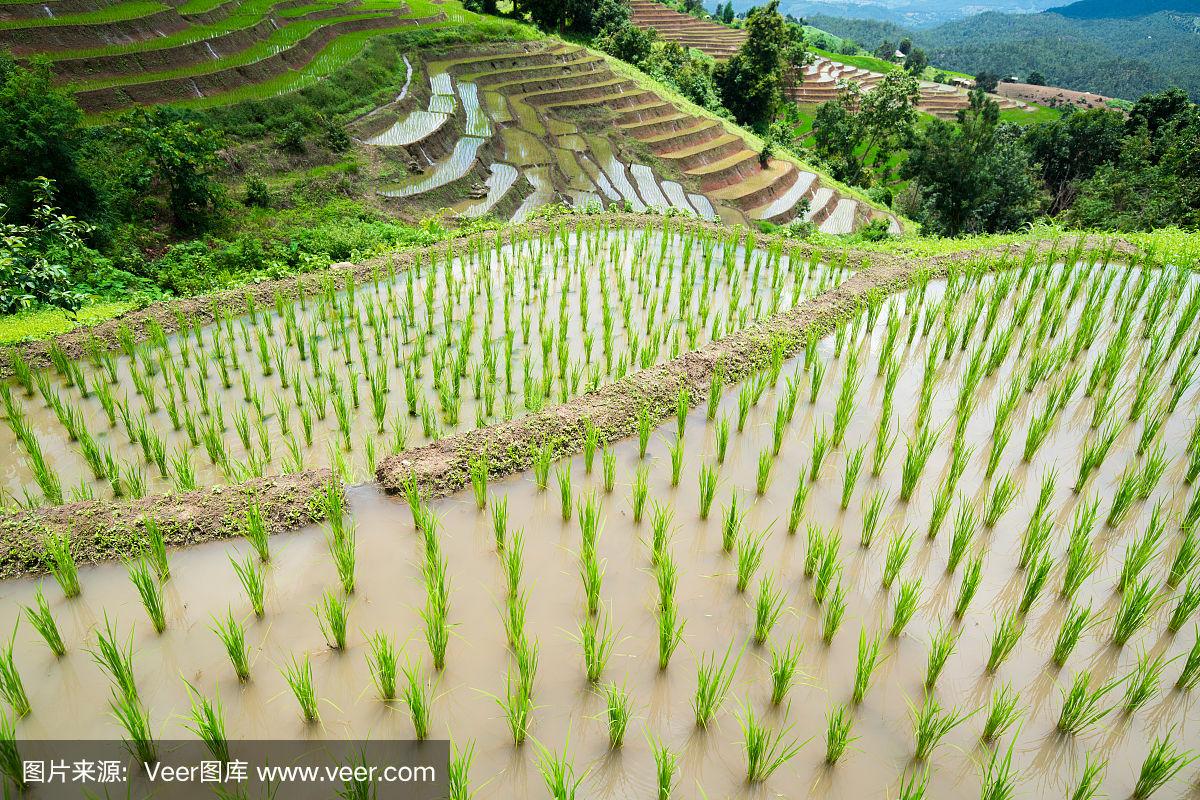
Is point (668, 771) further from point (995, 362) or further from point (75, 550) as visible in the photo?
point (995, 362)

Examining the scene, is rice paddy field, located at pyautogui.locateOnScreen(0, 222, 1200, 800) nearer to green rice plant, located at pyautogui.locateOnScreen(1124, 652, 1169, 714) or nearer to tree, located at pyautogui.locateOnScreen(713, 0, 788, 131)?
green rice plant, located at pyautogui.locateOnScreen(1124, 652, 1169, 714)

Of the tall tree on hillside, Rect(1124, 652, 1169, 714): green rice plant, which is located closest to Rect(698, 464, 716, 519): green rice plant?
Rect(1124, 652, 1169, 714): green rice plant

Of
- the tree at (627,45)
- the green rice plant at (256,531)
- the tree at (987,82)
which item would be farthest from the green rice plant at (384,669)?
the tree at (987,82)

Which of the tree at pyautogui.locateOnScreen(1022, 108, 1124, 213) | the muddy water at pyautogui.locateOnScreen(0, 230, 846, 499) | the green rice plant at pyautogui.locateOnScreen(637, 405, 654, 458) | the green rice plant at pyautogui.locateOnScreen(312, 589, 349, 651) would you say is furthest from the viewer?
the tree at pyautogui.locateOnScreen(1022, 108, 1124, 213)

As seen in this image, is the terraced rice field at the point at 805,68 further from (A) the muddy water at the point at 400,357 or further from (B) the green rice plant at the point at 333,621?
(B) the green rice plant at the point at 333,621

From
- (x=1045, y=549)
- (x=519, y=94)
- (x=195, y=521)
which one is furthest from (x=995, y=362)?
(x=519, y=94)

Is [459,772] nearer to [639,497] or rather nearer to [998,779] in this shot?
[639,497]
